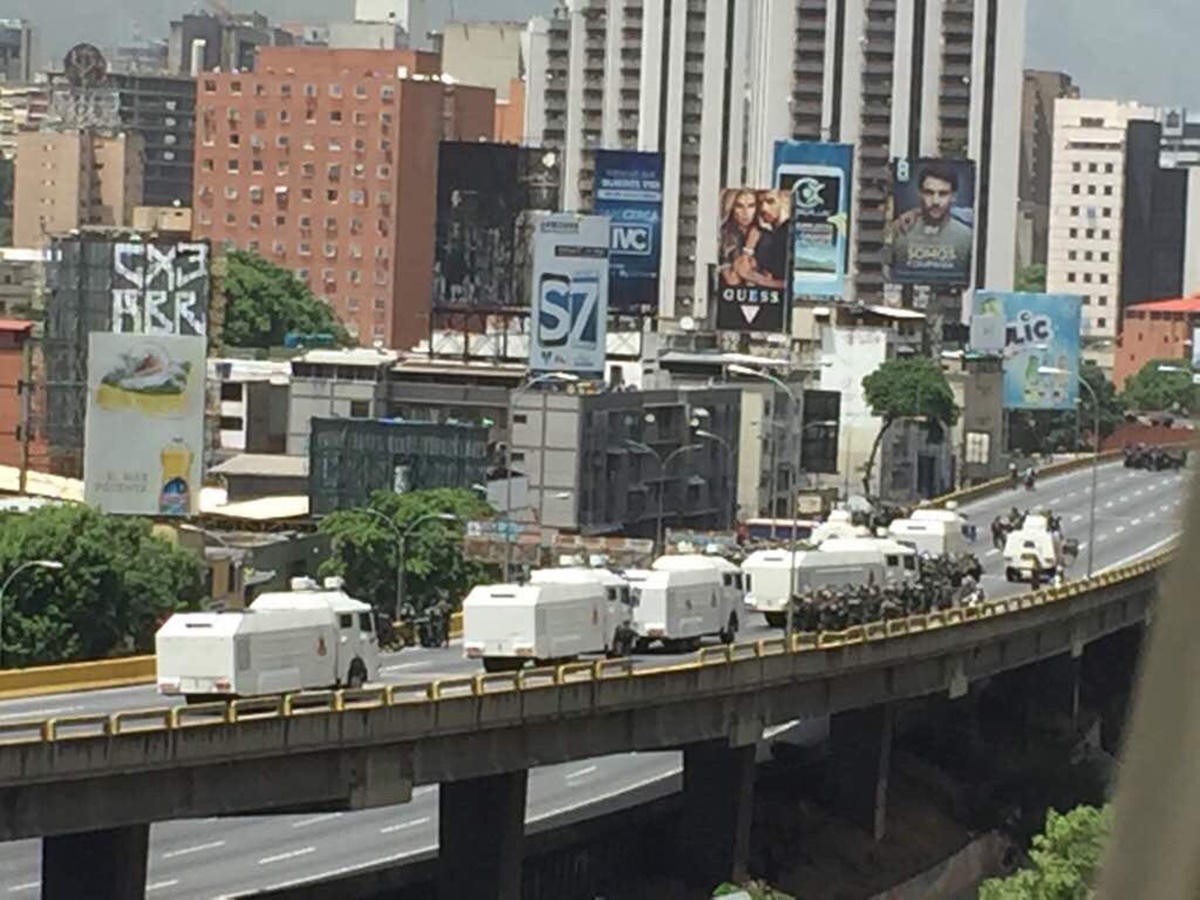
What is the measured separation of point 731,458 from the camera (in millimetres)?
101062

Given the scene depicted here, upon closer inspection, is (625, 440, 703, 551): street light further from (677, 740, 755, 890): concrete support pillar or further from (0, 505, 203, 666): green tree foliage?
(677, 740, 755, 890): concrete support pillar

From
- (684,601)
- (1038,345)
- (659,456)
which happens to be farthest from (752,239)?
(684,601)

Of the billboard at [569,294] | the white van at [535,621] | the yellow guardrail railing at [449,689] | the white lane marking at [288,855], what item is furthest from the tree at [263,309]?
the white lane marking at [288,855]

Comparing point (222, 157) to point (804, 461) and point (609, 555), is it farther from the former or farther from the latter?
point (609, 555)

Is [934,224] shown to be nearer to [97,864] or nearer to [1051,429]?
[1051,429]

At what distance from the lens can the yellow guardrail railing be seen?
110ft

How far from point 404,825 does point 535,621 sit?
10.6 ft

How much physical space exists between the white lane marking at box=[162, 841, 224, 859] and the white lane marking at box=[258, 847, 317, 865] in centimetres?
104

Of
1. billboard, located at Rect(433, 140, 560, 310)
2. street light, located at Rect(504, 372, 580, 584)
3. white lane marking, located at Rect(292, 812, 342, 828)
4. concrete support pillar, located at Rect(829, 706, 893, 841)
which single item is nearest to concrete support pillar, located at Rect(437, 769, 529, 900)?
white lane marking, located at Rect(292, 812, 342, 828)

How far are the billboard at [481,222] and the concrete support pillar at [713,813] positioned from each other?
4890 centimetres

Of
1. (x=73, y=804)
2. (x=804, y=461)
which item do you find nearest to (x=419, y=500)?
(x=804, y=461)

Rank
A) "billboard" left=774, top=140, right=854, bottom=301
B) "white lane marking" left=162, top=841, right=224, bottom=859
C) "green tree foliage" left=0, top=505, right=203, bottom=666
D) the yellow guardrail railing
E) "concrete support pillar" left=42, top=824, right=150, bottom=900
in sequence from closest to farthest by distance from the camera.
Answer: the yellow guardrail railing < "concrete support pillar" left=42, top=824, right=150, bottom=900 < "white lane marking" left=162, top=841, right=224, bottom=859 < "green tree foliage" left=0, top=505, right=203, bottom=666 < "billboard" left=774, top=140, right=854, bottom=301

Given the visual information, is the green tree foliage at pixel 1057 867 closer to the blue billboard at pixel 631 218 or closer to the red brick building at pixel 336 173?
the blue billboard at pixel 631 218

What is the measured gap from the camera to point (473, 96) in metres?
174
